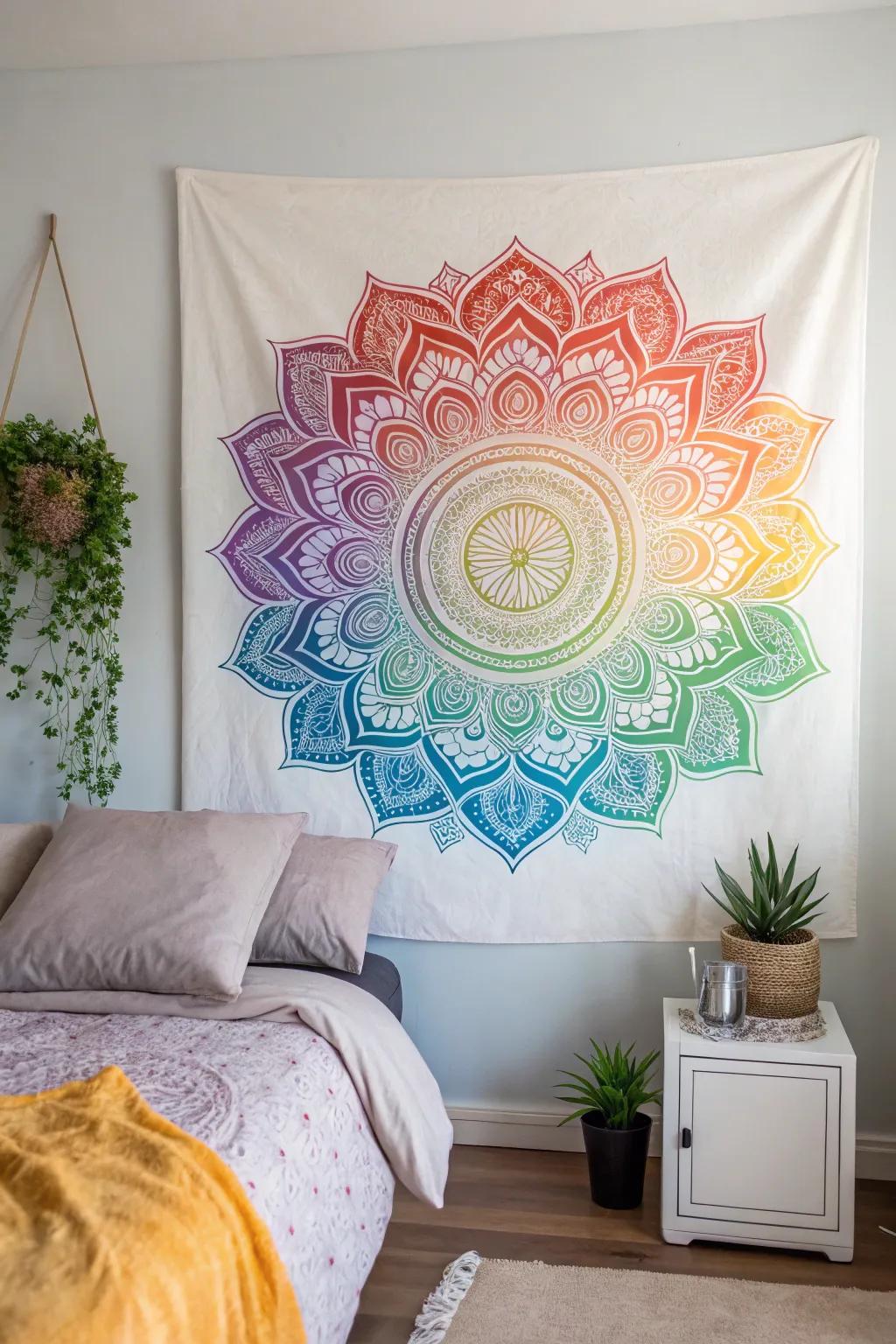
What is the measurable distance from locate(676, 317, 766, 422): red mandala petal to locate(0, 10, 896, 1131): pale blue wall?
29 centimetres

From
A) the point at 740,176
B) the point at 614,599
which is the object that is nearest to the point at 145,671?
the point at 614,599

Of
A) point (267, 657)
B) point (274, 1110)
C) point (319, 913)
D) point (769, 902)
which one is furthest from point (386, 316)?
point (274, 1110)

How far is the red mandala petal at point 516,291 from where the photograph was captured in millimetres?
2781

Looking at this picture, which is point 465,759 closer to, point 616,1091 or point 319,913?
point 319,913

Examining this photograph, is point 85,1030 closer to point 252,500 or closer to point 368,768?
point 368,768

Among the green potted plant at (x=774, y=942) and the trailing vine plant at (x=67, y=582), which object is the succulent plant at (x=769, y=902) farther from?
the trailing vine plant at (x=67, y=582)

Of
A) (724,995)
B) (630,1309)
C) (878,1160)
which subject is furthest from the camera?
(878,1160)

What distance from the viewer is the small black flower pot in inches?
96.3

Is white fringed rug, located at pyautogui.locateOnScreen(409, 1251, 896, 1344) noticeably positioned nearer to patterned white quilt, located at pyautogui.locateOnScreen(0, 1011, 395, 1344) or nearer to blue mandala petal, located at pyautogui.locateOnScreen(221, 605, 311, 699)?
patterned white quilt, located at pyautogui.locateOnScreen(0, 1011, 395, 1344)

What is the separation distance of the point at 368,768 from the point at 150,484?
995 millimetres

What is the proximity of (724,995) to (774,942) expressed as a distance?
227 mm

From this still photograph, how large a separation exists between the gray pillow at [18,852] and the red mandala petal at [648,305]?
6.21 ft

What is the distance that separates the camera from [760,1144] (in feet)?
7.47

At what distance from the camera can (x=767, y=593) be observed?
8.93 ft
